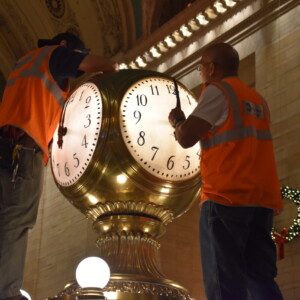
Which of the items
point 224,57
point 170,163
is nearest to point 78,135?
point 170,163

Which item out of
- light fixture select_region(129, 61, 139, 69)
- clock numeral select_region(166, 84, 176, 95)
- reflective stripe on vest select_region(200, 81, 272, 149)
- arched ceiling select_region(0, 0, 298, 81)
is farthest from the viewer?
light fixture select_region(129, 61, 139, 69)

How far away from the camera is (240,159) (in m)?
2.68

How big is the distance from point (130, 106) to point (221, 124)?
538 millimetres

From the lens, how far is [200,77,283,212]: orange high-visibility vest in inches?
105

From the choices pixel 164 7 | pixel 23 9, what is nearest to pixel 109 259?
Answer: pixel 164 7

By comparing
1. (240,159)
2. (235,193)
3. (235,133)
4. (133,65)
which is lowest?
(235,193)

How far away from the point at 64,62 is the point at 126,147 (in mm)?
515

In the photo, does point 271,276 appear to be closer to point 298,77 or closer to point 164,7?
point 298,77

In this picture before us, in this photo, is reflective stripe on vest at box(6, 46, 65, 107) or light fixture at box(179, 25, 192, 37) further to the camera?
light fixture at box(179, 25, 192, 37)

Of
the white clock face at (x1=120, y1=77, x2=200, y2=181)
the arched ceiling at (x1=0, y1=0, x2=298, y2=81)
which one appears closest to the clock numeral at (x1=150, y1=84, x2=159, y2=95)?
the white clock face at (x1=120, y1=77, x2=200, y2=181)

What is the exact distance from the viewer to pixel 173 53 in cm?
702

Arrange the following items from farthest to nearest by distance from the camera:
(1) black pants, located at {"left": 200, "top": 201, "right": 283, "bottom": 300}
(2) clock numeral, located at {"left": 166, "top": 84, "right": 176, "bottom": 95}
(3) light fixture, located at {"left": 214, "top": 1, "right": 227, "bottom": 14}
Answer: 1. (3) light fixture, located at {"left": 214, "top": 1, "right": 227, "bottom": 14}
2. (2) clock numeral, located at {"left": 166, "top": 84, "right": 176, "bottom": 95}
3. (1) black pants, located at {"left": 200, "top": 201, "right": 283, "bottom": 300}

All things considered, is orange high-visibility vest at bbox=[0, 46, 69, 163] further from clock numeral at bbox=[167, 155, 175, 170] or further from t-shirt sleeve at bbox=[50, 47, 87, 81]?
clock numeral at bbox=[167, 155, 175, 170]

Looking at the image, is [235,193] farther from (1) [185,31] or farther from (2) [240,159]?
(1) [185,31]
